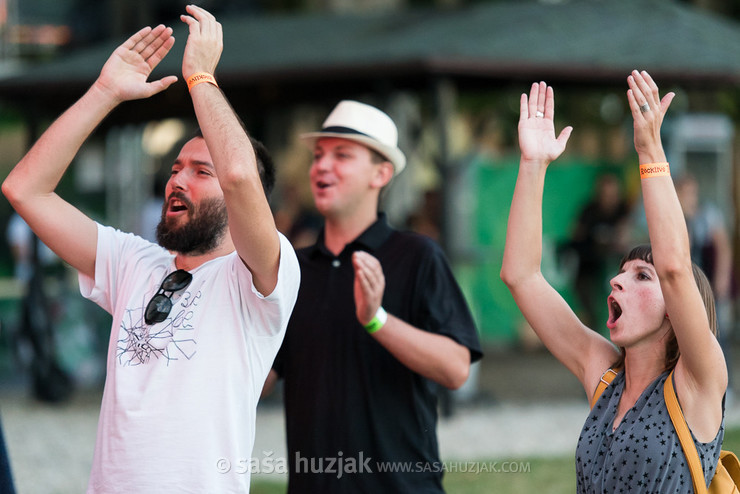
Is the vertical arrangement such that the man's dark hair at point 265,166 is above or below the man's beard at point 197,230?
above

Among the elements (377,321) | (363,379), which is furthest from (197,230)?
(363,379)

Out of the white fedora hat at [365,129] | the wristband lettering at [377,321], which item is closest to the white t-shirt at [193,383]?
the wristband lettering at [377,321]

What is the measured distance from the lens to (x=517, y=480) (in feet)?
22.8

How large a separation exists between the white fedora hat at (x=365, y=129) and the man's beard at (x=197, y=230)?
4.42 feet

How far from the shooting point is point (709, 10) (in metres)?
16.3

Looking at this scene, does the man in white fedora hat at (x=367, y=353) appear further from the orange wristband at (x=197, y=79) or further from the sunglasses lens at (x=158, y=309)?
the orange wristband at (x=197, y=79)

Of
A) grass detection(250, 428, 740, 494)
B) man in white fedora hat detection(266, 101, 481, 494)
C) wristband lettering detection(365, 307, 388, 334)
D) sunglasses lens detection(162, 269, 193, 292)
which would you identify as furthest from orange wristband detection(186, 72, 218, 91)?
grass detection(250, 428, 740, 494)

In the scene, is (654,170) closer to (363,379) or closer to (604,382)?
(604,382)

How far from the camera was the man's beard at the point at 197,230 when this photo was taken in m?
3.07

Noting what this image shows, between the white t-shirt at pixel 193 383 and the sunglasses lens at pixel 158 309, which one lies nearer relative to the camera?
the white t-shirt at pixel 193 383

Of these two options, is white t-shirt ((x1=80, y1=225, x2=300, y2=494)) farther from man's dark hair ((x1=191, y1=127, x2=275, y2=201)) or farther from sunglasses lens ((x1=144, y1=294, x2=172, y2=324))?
man's dark hair ((x1=191, y1=127, x2=275, y2=201))

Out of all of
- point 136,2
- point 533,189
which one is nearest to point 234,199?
point 533,189

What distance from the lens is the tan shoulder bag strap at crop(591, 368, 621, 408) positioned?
3.07 metres

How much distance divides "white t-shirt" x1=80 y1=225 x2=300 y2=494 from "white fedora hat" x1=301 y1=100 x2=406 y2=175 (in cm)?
145
